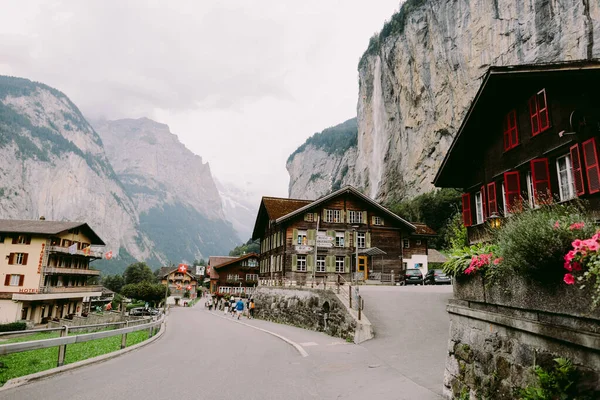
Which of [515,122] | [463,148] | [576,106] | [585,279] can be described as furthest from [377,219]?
[585,279]

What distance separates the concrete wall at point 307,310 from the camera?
17633 millimetres

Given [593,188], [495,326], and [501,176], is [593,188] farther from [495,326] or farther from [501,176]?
[495,326]

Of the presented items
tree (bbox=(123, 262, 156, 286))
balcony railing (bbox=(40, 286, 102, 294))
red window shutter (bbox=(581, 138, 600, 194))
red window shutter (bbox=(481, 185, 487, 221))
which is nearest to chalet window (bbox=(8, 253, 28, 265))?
balcony railing (bbox=(40, 286, 102, 294))

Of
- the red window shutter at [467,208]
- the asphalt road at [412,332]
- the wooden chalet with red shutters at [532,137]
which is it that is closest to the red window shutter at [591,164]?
the wooden chalet with red shutters at [532,137]

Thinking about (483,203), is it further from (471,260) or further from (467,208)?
(471,260)

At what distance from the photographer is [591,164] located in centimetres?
1192

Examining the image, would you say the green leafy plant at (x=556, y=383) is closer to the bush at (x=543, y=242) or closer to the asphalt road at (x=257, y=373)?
the bush at (x=543, y=242)

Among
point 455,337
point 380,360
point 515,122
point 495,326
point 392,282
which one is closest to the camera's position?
point 495,326

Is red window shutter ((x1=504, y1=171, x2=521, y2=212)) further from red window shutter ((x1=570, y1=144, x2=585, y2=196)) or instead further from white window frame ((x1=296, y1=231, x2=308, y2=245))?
white window frame ((x1=296, y1=231, x2=308, y2=245))

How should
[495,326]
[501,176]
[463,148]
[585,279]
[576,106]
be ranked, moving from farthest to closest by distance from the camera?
1. [463,148]
2. [501,176]
3. [576,106]
4. [495,326]
5. [585,279]

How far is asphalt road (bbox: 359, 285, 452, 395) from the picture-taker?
9.70 metres

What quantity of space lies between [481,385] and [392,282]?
93.2 feet

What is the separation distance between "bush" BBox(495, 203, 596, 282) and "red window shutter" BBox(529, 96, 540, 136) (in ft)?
35.0

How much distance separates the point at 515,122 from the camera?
49.7ft
